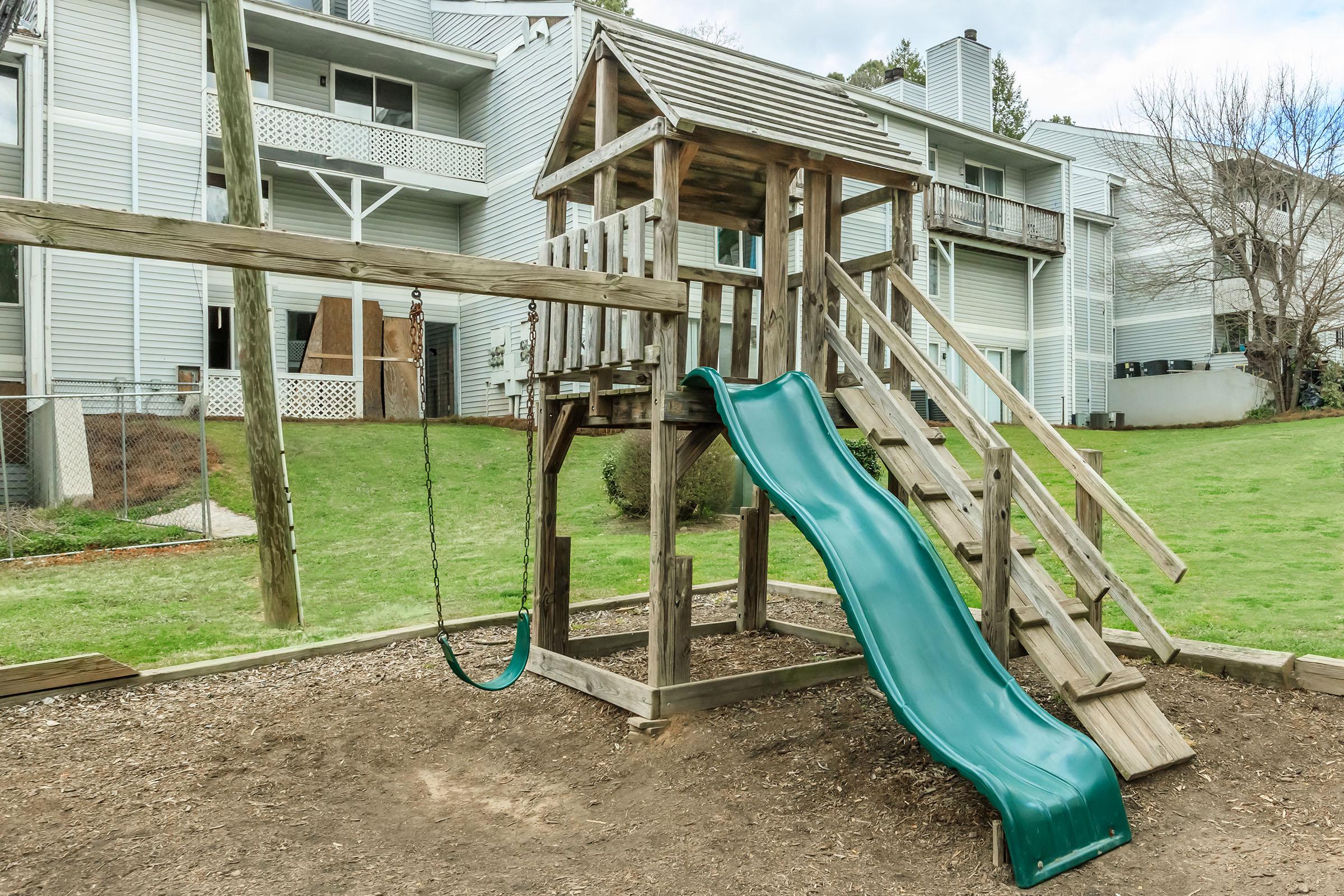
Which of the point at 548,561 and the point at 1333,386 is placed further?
the point at 1333,386

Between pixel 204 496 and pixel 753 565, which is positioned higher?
pixel 204 496

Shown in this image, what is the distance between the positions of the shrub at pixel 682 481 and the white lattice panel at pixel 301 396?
345 inches

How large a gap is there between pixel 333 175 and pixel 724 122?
16435mm

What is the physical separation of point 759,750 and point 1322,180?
90.3 ft

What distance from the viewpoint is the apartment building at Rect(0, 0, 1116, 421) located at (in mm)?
17516

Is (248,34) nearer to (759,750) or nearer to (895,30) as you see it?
(759,750)

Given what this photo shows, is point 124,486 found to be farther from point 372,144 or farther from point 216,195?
point 372,144

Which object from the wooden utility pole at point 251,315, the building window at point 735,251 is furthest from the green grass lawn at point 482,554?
the building window at point 735,251

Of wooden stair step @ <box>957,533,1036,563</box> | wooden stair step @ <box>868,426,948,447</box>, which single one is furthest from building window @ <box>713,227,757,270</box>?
wooden stair step @ <box>957,533,1036,563</box>

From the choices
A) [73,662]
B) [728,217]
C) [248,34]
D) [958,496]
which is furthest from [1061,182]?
[73,662]

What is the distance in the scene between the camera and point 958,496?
213 inches

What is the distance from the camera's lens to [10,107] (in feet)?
56.7

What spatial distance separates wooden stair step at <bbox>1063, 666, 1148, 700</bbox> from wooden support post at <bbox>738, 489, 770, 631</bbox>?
10.3 feet

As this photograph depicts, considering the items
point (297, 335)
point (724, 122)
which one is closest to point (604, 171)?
point (724, 122)
